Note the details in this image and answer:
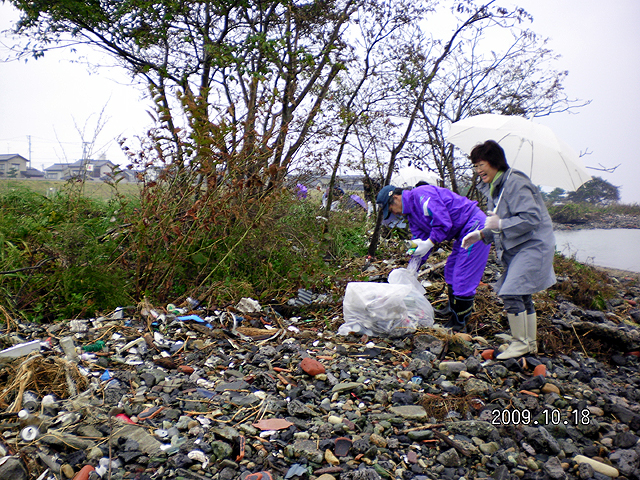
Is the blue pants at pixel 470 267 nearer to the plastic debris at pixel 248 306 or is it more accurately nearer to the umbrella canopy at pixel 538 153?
the umbrella canopy at pixel 538 153

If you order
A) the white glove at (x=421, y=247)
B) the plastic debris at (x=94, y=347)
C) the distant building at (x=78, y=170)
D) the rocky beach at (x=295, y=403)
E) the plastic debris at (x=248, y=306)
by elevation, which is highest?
the distant building at (x=78, y=170)

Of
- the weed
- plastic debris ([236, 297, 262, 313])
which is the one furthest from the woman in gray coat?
the weed

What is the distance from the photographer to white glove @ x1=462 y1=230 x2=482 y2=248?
11.4ft

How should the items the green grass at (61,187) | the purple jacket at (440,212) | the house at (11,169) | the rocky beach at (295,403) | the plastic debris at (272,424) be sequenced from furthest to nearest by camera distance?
the house at (11,169) < the green grass at (61,187) < the purple jacket at (440,212) < the plastic debris at (272,424) < the rocky beach at (295,403)

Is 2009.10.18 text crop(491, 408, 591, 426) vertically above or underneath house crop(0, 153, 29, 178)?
underneath

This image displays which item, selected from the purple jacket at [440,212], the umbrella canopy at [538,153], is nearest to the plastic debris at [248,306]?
the purple jacket at [440,212]

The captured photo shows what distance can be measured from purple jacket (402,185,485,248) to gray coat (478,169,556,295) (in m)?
0.71

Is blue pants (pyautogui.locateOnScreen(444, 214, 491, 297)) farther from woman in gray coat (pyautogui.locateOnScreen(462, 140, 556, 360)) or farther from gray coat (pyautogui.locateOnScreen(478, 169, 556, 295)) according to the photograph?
gray coat (pyautogui.locateOnScreen(478, 169, 556, 295))

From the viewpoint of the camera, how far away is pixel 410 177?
8.47 m

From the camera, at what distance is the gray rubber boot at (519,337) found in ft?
10.5

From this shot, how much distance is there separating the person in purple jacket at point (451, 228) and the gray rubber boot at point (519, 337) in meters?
0.62

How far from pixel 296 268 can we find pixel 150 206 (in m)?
1.51

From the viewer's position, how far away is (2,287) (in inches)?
129

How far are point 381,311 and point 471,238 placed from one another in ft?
3.12
